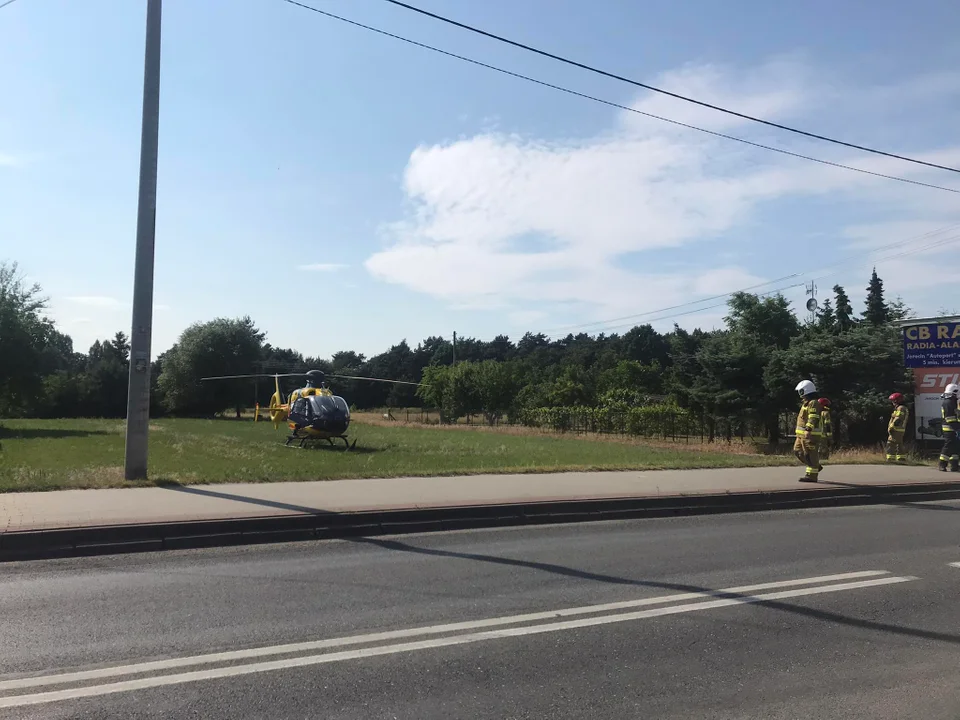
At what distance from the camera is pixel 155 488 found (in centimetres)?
1211

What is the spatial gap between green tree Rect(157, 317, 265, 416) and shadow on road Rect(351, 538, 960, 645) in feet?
257

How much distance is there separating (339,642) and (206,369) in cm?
8658

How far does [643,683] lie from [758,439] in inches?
1365

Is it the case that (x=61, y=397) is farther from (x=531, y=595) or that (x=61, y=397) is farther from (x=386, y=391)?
(x=531, y=595)

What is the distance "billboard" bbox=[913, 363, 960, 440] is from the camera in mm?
21641

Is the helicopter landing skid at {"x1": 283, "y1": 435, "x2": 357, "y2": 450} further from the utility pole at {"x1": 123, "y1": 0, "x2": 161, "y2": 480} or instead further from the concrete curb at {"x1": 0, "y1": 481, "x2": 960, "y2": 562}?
the concrete curb at {"x1": 0, "y1": 481, "x2": 960, "y2": 562}

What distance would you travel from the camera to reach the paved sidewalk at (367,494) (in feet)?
31.4

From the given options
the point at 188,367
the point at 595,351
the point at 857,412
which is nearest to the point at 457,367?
the point at 188,367

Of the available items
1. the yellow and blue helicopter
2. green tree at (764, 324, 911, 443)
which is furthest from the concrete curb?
the yellow and blue helicopter

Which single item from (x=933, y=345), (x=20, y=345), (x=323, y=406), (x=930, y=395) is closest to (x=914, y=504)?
(x=930, y=395)

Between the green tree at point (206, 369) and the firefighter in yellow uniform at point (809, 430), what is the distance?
75165 mm

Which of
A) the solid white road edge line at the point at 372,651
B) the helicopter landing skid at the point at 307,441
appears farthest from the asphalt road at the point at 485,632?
the helicopter landing skid at the point at 307,441

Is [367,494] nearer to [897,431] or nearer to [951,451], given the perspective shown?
[951,451]

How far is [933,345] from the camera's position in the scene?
22016mm
